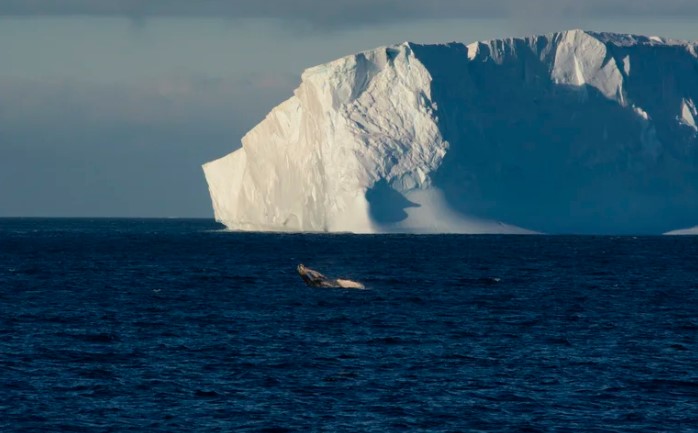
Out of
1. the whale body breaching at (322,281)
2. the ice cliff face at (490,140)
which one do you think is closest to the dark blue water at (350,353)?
the whale body breaching at (322,281)

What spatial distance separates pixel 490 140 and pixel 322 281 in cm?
3219

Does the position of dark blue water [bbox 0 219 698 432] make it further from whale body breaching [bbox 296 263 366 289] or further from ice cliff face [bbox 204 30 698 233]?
ice cliff face [bbox 204 30 698 233]

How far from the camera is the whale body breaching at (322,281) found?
125 ft

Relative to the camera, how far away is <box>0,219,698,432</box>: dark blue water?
1650 centimetres

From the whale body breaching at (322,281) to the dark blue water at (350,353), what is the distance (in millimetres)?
419

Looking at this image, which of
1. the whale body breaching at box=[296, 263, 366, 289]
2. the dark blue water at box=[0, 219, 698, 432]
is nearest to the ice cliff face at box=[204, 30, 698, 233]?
the dark blue water at box=[0, 219, 698, 432]

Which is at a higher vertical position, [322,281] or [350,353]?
[322,281]

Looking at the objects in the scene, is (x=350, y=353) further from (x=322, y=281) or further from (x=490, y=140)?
(x=490, y=140)

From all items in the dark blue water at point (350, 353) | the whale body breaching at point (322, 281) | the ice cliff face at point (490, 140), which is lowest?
the dark blue water at point (350, 353)

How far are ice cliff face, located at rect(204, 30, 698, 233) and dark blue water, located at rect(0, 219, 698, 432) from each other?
2122cm

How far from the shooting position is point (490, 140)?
68938 millimetres

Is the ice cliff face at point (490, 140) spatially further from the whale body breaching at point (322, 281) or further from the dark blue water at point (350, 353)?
the whale body breaching at point (322, 281)

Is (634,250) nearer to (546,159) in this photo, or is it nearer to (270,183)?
(546,159)

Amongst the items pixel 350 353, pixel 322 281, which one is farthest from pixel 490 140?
pixel 350 353
